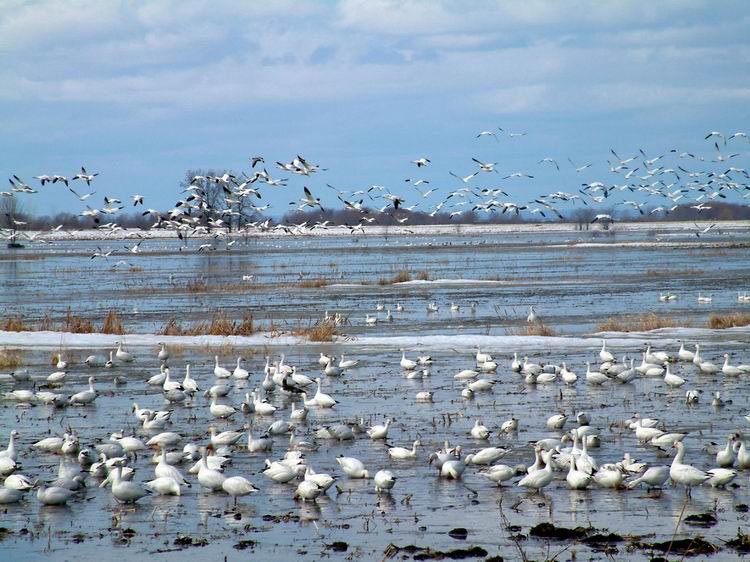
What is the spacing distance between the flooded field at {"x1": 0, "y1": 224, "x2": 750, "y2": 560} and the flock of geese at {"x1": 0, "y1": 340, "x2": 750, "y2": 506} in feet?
0.30

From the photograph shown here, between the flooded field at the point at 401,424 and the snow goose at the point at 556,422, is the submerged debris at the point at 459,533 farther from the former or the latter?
the snow goose at the point at 556,422

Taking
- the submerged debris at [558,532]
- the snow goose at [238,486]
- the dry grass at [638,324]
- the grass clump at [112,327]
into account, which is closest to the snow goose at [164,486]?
the snow goose at [238,486]

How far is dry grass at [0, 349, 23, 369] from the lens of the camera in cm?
2478

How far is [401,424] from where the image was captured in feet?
56.1

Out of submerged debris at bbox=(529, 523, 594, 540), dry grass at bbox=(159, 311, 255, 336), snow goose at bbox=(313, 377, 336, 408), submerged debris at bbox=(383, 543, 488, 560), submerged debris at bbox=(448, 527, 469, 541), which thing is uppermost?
submerged debris at bbox=(529, 523, 594, 540)

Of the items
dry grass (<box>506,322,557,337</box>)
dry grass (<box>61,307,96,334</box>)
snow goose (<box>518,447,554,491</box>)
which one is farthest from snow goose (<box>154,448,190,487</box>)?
dry grass (<box>61,307,96,334</box>)

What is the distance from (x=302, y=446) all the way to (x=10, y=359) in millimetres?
12281

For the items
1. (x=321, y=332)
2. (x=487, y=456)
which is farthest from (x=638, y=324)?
(x=487, y=456)

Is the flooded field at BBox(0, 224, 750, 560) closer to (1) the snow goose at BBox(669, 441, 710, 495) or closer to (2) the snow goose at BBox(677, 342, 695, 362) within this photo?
(1) the snow goose at BBox(669, 441, 710, 495)

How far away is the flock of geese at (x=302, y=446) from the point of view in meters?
12.4

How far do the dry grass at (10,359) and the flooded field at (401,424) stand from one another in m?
0.34

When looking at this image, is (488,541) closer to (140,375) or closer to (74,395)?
(74,395)

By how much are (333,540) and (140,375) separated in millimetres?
13697

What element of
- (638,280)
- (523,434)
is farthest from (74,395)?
(638,280)
